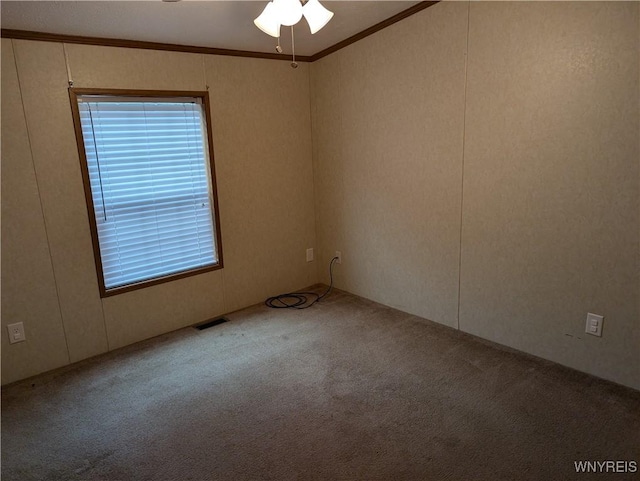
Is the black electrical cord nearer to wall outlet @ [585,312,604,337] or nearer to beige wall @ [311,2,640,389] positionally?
beige wall @ [311,2,640,389]

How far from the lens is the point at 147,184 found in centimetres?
303

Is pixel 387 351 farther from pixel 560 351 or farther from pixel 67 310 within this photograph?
pixel 67 310

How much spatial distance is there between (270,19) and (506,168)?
5.49 feet

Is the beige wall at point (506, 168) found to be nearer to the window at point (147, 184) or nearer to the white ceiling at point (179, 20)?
the white ceiling at point (179, 20)

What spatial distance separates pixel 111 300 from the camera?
2.95m

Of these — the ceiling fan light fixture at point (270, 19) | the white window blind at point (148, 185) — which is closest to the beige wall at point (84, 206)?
the white window blind at point (148, 185)

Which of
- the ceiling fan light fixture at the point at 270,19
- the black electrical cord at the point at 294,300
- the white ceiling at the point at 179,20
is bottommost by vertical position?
the black electrical cord at the point at 294,300

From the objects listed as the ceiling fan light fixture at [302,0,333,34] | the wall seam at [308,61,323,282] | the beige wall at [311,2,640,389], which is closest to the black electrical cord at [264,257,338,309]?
the wall seam at [308,61,323,282]

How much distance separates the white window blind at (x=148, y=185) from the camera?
9.23 ft

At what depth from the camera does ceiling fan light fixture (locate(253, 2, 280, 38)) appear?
2.03 metres

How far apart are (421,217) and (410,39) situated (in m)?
1.32

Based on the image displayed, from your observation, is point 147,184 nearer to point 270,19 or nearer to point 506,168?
point 270,19

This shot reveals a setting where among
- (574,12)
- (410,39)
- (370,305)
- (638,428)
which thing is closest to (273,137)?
(410,39)

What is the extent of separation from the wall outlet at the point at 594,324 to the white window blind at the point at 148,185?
2802 millimetres
